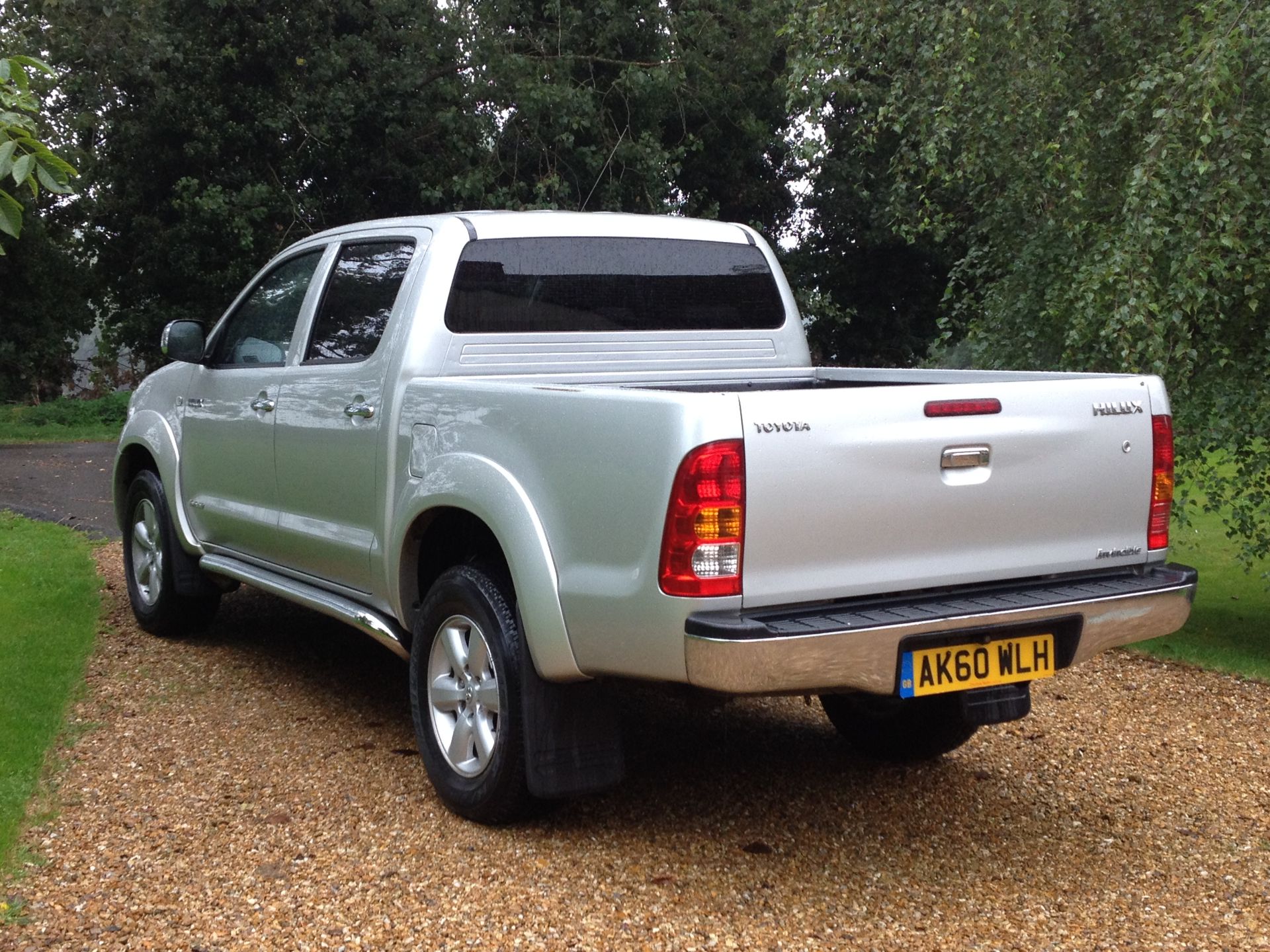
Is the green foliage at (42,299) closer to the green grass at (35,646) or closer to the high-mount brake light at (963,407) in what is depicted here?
the green grass at (35,646)

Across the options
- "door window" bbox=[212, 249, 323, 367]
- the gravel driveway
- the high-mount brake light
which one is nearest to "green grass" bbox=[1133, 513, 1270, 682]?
the gravel driveway

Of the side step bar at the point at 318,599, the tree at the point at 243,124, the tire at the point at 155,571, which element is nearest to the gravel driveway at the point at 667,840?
the side step bar at the point at 318,599

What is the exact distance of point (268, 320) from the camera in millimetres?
5824

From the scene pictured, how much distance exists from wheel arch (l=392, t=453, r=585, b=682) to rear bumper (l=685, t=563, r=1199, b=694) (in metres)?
0.53

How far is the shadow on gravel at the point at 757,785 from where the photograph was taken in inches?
165

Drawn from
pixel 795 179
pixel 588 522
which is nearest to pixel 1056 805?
pixel 588 522

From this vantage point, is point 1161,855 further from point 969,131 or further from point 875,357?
point 875,357

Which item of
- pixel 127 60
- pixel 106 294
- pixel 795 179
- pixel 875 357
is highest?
pixel 127 60

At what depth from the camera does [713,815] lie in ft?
14.3

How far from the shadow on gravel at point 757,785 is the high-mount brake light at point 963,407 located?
3.37 feet

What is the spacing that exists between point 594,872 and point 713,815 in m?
0.63

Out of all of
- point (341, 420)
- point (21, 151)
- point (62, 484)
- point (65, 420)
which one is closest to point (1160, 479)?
point (341, 420)

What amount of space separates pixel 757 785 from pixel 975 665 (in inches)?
49.5

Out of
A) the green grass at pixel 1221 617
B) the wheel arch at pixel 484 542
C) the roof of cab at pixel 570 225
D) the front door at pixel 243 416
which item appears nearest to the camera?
the wheel arch at pixel 484 542
